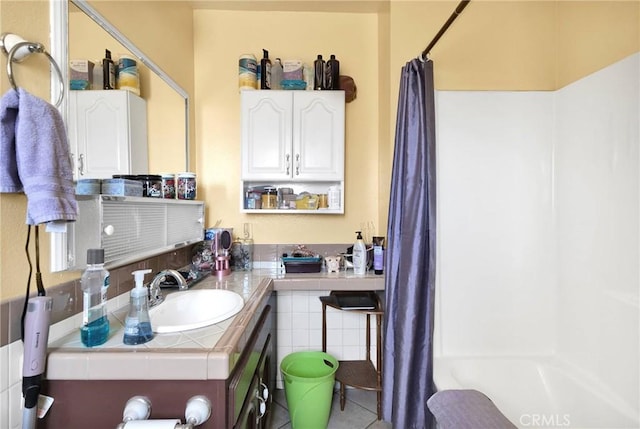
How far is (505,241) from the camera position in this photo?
5.83ft

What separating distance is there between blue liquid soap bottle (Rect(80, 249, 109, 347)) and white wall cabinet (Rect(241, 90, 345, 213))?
107 cm

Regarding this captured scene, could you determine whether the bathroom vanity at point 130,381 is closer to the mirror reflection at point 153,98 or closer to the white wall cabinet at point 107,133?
the white wall cabinet at point 107,133

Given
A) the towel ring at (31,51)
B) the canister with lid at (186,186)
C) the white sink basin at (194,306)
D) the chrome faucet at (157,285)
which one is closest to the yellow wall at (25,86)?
the towel ring at (31,51)

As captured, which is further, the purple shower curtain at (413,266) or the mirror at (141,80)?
the purple shower curtain at (413,266)

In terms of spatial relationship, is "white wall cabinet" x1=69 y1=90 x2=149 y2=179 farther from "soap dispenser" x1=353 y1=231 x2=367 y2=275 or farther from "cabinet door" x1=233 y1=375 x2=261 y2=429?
"soap dispenser" x1=353 y1=231 x2=367 y2=275

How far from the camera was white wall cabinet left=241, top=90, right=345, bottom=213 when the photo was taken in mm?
1824

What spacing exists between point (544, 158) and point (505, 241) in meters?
0.56

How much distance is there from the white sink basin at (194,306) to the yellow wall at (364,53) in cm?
75

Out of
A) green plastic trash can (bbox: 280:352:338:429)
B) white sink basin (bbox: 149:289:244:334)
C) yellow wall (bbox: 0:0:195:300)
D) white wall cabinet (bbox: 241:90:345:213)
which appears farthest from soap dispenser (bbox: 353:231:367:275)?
yellow wall (bbox: 0:0:195:300)

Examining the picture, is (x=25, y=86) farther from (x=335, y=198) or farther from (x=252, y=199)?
(x=335, y=198)

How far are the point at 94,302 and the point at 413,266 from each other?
130cm

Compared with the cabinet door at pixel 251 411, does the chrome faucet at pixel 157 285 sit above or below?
above

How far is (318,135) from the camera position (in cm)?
184

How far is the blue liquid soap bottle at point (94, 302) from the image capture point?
81 centimetres
